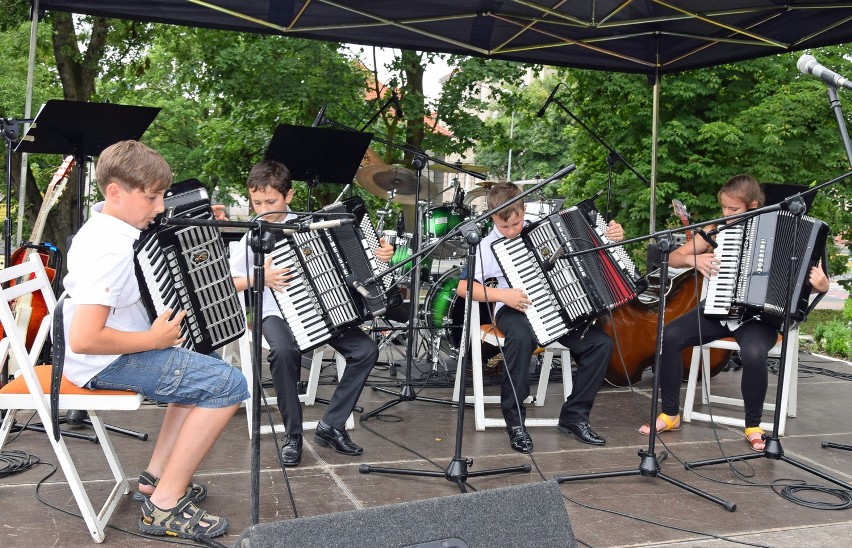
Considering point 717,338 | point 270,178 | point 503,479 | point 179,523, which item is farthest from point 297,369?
point 717,338

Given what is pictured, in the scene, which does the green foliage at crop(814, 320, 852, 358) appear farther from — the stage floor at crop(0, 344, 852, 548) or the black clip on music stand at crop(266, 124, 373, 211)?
the black clip on music stand at crop(266, 124, 373, 211)

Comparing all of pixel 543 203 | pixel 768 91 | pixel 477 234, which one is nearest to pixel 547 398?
pixel 543 203

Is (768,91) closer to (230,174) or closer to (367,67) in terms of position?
(367,67)

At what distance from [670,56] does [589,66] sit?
71 cm

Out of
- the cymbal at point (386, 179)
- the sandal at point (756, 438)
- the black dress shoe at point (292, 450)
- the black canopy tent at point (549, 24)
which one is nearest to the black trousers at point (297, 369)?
the black dress shoe at point (292, 450)

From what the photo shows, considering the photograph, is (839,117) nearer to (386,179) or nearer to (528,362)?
(528,362)

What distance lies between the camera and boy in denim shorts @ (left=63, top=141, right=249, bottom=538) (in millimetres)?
2955

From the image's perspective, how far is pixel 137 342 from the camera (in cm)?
305

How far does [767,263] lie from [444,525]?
10.6ft

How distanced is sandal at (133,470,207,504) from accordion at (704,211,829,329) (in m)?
3.09

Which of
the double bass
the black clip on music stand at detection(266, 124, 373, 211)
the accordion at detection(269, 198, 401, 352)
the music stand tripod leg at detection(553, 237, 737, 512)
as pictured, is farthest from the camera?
the double bass

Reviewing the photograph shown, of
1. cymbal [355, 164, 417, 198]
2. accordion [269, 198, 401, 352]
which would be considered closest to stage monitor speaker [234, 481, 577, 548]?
accordion [269, 198, 401, 352]

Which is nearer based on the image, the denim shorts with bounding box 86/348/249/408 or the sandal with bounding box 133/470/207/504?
the denim shorts with bounding box 86/348/249/408

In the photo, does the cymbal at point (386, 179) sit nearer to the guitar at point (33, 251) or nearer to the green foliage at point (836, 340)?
the guitar at point (33, 251)
